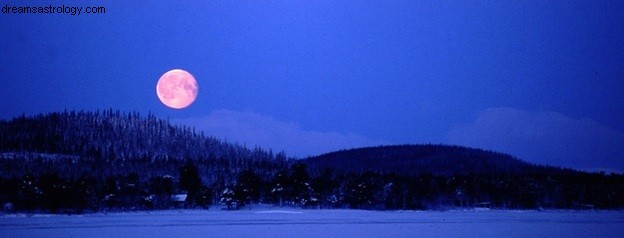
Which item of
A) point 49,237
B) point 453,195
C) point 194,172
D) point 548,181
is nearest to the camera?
point 49,237

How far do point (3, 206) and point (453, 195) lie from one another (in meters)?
94.7

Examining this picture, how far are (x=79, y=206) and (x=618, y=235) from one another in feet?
267

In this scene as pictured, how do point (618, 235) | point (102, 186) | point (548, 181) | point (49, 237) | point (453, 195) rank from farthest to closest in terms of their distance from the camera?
point (548, 181), point (453, 195), point (102, 186), point (618, 235), point (49, 237)

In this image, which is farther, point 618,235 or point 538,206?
point 538,206

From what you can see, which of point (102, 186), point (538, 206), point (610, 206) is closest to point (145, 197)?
point (102, 186)

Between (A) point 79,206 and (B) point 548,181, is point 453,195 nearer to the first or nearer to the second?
(B) point 548,181

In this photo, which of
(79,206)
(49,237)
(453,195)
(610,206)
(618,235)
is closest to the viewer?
(49,237)

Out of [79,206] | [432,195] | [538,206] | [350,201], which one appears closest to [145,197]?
[79,206]

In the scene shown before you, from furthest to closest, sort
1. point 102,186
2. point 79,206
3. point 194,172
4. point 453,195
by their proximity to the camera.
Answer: point 453,195, point 194,172, point 102,186, point 79,206

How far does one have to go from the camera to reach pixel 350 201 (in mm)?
130625

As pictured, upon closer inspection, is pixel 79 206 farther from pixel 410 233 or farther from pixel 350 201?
pixel 410 233

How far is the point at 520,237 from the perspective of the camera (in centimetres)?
5116

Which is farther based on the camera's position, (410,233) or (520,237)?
(410,233)

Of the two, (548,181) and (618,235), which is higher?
(548,181)
